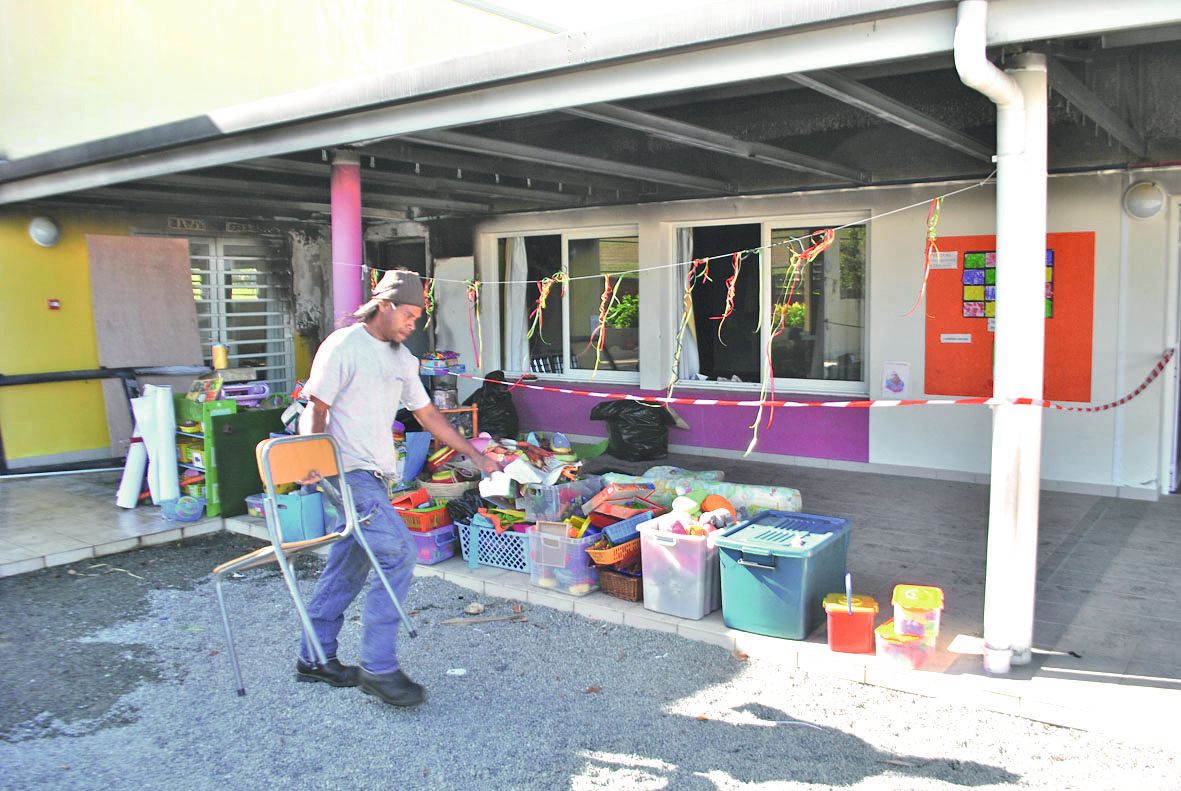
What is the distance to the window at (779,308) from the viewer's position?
8.80m

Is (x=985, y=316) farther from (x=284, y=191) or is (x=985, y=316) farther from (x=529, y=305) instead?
(x=284, y=191)

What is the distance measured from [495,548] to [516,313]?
5.54 metres

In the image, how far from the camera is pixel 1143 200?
698 cm

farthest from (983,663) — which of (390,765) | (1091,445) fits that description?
(1091,445)

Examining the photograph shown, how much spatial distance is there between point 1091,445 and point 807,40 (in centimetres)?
505

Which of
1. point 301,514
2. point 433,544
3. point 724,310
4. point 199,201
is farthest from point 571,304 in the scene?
point 433,544

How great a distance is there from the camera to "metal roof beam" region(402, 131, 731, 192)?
6086 millimetres

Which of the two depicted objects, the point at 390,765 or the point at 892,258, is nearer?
the point at 390,765

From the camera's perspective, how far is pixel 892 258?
8.25 meters

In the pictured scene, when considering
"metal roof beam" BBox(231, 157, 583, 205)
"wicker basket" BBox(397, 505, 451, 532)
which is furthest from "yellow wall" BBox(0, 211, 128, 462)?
"wicker basket" BBox(397, 505, 451, 532)

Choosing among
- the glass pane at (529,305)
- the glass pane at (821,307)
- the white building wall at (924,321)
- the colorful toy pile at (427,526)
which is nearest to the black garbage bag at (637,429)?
the white building wall at (924,321)

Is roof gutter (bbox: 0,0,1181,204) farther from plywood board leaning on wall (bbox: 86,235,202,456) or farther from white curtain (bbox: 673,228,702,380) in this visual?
white curtain (bbox: 673,228,702,380)

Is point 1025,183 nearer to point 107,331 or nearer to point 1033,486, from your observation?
point 1033,486

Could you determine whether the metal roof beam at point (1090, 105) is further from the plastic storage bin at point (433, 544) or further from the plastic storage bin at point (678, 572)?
the plastic storage bin at point (433, 544)
